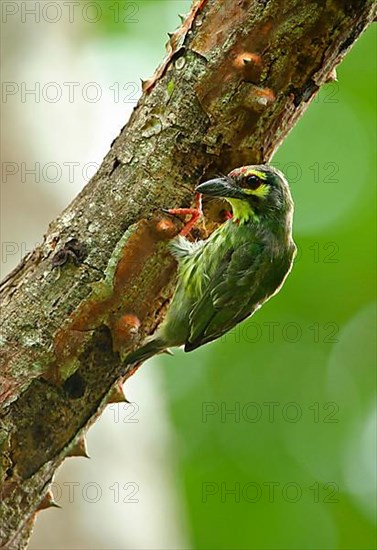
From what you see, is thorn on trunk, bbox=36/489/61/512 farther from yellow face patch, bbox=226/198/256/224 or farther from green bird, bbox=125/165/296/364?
yellow face patch, bbox=226/198/256/224

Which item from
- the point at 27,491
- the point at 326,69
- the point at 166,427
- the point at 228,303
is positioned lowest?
the point at 27,491

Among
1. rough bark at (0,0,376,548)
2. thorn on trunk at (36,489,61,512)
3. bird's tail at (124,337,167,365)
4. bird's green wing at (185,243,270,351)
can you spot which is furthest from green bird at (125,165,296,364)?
thorn on trunk at (36,489,61,512)

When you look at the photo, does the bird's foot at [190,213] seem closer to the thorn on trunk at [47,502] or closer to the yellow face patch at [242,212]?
the yellow face patch at [242,212]

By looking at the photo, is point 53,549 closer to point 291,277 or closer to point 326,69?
point 326,69

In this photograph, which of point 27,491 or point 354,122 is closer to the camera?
point 27,491

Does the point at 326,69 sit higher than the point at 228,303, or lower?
higher

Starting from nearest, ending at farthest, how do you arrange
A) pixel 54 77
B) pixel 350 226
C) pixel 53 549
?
pixel 53 549 → pixel 54 77 → pixel 350 226

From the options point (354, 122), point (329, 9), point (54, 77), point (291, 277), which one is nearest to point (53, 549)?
point (54, 77)

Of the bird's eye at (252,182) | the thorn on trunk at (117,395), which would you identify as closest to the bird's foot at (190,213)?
the bird's eye at (252,182)
